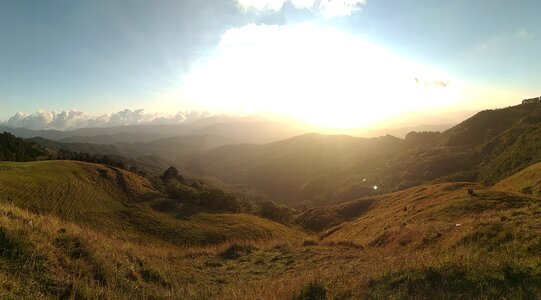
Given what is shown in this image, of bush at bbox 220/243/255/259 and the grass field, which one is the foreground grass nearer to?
the grass field

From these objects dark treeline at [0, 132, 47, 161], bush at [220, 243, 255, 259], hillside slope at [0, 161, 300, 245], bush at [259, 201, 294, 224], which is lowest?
bush at [259, 201, 294, 224]

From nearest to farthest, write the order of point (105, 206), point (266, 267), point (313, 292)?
point (313, 292)
point (266, 267)
point (105, 206)

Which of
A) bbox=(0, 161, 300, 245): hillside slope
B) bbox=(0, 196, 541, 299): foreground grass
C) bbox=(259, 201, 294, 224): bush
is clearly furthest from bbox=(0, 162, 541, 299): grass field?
bbox=(259, 201, 294, 224): bush

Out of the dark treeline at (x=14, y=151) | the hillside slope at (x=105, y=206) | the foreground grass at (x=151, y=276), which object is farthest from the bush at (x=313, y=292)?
the dark treeline at (x=14, y=151)

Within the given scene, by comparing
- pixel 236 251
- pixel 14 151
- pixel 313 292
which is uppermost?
pixel 313 292

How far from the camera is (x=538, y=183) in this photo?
1715 inches

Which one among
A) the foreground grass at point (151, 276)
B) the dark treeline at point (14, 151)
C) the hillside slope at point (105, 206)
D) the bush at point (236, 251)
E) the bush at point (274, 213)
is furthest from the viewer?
the bush at point (274, 213)

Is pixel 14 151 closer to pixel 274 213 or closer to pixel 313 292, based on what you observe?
pixel 274 213

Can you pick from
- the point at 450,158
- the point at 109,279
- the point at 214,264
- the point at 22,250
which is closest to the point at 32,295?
the point at 22,250

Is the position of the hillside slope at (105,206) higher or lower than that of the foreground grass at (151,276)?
lower

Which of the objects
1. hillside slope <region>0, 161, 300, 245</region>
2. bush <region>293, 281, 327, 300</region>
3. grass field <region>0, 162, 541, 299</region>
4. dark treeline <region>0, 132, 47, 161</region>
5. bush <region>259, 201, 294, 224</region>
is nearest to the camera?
grass field <region>0, 162, 541, 299</region>

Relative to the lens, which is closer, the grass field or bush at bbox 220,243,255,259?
the grass field

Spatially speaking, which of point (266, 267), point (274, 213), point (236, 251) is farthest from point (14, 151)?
point (266, 267)

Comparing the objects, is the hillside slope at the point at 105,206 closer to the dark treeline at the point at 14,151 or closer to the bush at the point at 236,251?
the bush at the point at 236,251
